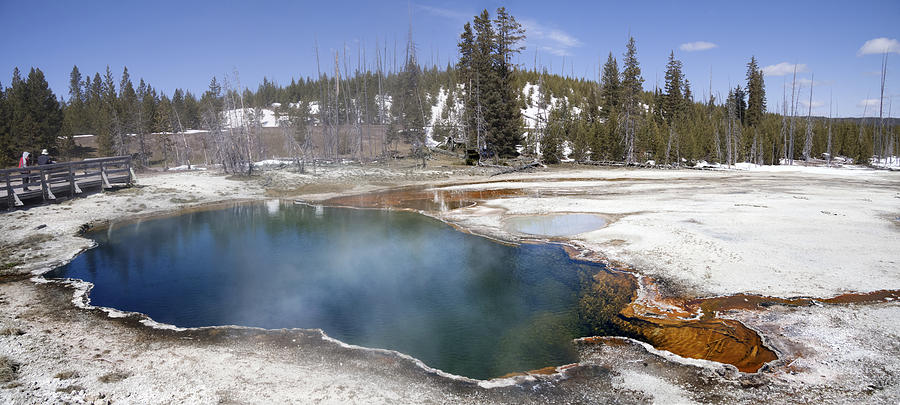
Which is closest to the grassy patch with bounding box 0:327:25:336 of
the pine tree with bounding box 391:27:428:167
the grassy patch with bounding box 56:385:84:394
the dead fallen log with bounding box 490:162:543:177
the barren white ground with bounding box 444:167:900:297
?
the grassy patch with bounding box 56:385:84:394

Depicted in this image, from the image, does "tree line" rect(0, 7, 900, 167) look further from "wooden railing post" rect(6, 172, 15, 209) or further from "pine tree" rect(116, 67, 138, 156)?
"wooden railing post" rect(6, 172, 15, 209)

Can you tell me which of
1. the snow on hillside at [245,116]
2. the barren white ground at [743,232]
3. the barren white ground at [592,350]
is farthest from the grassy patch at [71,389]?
the snow on hillside at [245,116]

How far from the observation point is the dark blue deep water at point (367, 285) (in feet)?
26.1

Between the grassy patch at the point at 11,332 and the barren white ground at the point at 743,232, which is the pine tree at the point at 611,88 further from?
the grassy patch at the point at 11,332

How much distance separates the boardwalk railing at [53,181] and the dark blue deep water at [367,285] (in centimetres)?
403

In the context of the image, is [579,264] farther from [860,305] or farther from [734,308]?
[860,305]

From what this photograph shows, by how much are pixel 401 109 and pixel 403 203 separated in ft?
92.5

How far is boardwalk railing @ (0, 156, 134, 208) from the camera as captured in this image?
56.5ft

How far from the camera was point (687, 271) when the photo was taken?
1048cm

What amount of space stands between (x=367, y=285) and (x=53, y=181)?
17169 millimetres

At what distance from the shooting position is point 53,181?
19.3 m

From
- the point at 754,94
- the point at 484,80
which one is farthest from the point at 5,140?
the point at 754,94

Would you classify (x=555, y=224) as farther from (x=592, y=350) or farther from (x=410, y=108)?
(x=410, y=108)

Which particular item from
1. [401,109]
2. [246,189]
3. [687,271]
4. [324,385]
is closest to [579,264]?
[687,271]
